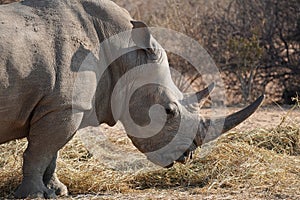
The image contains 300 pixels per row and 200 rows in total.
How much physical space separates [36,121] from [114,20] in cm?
112

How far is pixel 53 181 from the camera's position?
6.83 metres

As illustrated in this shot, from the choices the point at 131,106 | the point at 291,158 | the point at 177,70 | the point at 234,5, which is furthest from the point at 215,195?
the point at 234,5

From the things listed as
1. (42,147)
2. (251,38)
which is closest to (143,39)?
(42,147)

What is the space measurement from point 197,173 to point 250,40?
256 inches

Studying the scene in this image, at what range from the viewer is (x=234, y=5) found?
1398 centimetres

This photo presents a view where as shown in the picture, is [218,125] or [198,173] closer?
[218,125]

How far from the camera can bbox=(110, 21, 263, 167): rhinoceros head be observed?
675cm

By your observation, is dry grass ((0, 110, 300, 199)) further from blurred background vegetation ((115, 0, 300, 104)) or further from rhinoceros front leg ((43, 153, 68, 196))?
blurred background vegetation ((115, 0, 300, 104))

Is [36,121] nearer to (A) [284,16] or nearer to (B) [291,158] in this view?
(B) [291,158]

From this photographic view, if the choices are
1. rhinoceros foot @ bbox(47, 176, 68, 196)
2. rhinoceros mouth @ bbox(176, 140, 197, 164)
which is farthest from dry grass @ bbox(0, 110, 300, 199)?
rhinoceros mouth @ bbox(176, 140, 197, 164)

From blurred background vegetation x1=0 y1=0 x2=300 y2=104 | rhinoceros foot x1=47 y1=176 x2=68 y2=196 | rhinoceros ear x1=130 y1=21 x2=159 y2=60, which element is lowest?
blurred background vegetation x1=0 y1=0 x2=300 y2=104

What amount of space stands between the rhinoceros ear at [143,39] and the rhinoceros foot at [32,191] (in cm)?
141

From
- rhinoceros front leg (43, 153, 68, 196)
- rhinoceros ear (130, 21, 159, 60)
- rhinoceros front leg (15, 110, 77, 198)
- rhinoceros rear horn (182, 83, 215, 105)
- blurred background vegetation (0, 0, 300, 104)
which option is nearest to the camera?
rhinoceros front leg (15, 110, 77, 198)

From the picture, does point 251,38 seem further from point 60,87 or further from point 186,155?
point 60,87
